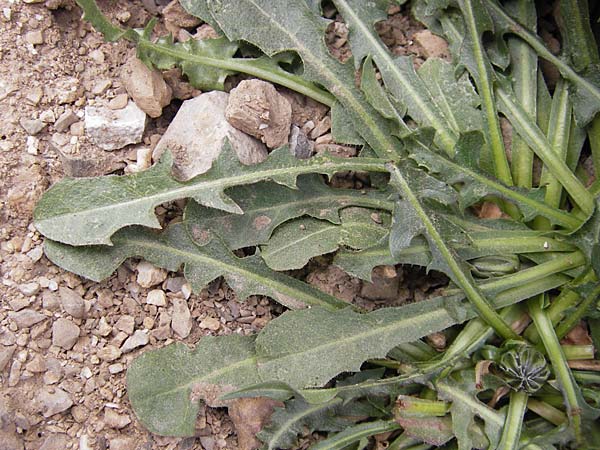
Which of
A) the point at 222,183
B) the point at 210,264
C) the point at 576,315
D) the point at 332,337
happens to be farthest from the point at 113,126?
the point at 576,315

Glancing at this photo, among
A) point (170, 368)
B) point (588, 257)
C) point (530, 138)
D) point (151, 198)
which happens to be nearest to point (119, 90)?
point (151, 198)

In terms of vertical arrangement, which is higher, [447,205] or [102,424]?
[447,205]

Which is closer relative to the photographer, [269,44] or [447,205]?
[447,205]

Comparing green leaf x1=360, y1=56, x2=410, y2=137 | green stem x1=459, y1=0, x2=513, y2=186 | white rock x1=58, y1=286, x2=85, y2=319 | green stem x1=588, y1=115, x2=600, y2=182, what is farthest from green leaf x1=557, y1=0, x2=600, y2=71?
white rock x1=58, y1=286, x2=85, y2=319

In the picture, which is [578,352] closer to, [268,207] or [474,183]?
[474,183]

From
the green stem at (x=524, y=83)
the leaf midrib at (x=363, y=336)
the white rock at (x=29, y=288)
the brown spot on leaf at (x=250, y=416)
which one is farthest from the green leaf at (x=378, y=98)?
the white rock at (x=29, y=288)

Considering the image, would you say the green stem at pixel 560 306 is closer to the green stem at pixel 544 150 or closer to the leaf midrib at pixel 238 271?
the green stem at pixel 544 150

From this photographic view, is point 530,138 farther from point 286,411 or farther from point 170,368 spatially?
point 170,368
